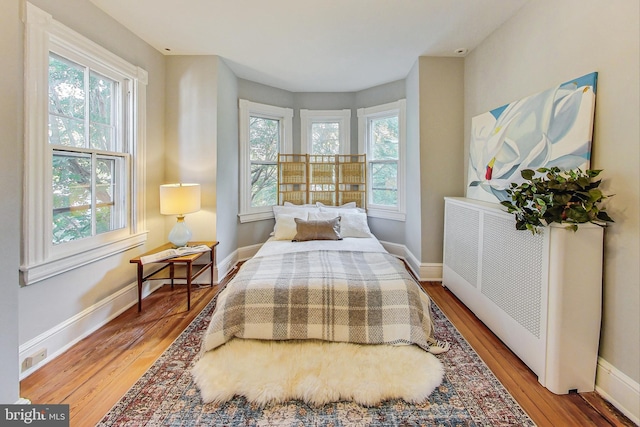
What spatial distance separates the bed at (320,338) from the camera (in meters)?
1.62

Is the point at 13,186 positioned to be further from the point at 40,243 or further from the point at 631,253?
the point at 631,253

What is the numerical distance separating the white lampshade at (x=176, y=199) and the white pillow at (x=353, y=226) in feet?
6.00

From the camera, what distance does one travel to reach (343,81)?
13.4 feet

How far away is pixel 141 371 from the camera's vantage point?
1.84 meters

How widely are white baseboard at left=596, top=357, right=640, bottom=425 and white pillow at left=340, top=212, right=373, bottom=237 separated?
7.73 ft

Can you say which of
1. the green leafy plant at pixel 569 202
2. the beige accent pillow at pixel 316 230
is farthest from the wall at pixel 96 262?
the green leafy plant at pixel 569 202

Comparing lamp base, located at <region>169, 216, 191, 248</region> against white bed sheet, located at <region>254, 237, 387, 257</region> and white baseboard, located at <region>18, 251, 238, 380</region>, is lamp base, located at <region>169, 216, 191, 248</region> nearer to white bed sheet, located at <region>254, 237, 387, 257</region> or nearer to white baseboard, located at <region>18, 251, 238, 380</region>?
white baseboard, located at <region>18, 251, 238, 380</region>

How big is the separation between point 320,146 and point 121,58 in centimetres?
276

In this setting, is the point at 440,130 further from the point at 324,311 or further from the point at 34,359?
the point at 34,359

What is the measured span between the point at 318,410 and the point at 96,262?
218 cm

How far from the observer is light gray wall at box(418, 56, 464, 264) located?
333 centimetres

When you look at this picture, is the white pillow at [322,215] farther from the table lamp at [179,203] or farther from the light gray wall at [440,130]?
the table lamp at [179,203]

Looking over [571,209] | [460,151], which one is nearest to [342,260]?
[571,209]

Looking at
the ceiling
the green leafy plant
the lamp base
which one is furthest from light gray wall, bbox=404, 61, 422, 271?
the lamp base
